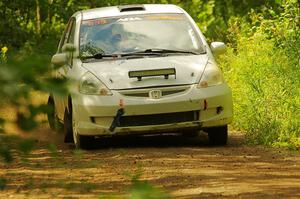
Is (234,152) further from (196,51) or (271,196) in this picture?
(271,196)

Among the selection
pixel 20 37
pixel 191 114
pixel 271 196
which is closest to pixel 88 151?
pixel 191 114

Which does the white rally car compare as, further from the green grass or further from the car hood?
the green grass

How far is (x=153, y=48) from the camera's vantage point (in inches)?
458

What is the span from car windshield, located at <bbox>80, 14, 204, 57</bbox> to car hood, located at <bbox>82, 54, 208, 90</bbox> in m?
0.42

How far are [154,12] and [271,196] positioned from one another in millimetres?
5508

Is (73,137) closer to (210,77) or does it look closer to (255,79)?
(210,77)

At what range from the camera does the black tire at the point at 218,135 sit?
11164 mm

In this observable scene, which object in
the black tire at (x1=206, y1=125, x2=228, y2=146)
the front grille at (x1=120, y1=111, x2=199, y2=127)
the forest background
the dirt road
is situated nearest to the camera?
the forest background

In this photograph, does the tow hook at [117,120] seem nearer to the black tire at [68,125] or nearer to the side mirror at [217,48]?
the black tire at [68,125]

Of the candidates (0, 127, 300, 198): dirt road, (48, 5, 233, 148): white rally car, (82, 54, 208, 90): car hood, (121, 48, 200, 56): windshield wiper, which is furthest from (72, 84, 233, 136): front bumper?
(121, 48, 200, 56): windshield wiper

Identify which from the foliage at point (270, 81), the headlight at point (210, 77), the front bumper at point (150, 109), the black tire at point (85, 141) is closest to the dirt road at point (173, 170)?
the black tire at point (85, 141)

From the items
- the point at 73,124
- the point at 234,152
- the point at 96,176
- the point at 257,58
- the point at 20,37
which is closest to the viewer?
the point at 96,176

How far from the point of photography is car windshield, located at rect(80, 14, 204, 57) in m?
11.7

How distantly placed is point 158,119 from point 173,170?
1882mm
